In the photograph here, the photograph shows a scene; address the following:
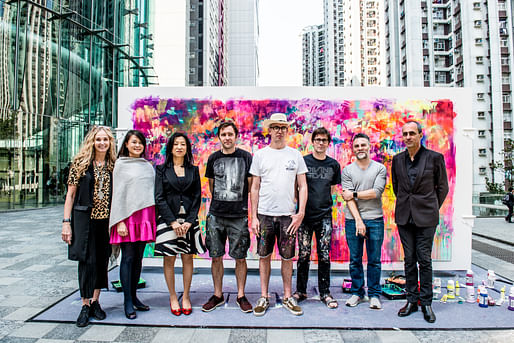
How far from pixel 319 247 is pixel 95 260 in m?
2.42

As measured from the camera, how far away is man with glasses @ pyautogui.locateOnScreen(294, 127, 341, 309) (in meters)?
3.60

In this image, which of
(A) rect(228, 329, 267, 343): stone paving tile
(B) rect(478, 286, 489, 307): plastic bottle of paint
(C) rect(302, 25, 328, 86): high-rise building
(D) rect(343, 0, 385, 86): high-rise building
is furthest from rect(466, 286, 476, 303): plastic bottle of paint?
(C) rect(302, 25, 328, 86): high-rise building

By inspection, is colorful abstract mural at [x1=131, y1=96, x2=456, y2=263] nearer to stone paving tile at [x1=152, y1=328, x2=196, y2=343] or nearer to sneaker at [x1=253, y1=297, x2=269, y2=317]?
sneaker at [x1=253, y1=297, x2=269, y2=317]

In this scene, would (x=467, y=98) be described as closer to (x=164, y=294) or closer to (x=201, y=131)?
(x=201, y=131)

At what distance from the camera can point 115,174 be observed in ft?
10.7

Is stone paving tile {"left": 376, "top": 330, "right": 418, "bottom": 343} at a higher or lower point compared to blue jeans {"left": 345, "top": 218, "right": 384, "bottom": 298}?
lower

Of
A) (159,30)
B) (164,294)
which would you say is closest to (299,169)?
(164,294)

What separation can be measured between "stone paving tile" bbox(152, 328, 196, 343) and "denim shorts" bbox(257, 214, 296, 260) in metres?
1.06

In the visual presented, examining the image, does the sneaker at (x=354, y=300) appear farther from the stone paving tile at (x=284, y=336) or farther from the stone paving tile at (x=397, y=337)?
the stone paving tile at (x=284, y=336)

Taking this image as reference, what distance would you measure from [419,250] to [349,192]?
94 cm

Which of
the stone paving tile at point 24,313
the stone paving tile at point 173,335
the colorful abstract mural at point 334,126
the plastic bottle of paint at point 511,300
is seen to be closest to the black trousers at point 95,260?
the stone paving tile at point 24,313

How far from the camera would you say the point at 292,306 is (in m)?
3.37

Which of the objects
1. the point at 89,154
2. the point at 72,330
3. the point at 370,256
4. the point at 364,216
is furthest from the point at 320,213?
the point at 72,330

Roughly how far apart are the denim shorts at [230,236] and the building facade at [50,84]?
14553mm
